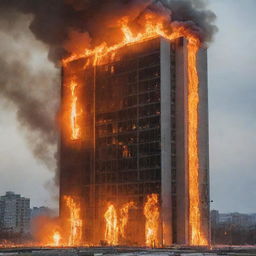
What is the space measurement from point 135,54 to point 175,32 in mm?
8008

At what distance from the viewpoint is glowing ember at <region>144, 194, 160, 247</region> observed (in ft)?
317

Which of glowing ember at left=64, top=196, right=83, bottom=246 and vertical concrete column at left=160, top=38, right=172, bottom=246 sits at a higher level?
vertical concrete column at left=160, top=38, right=172, bottom=246

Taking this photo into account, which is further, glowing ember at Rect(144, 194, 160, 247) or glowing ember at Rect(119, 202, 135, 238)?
glowing ember at Rect(119, 202, 135, 238)

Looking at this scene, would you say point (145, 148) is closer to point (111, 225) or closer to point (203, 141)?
point (203, 141)

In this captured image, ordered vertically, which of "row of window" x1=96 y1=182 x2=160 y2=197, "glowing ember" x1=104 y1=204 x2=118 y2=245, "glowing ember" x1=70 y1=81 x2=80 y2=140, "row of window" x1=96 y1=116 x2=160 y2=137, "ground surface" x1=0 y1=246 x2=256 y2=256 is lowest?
"ground surface" x1=0 y1=246 x2=256 y2=256

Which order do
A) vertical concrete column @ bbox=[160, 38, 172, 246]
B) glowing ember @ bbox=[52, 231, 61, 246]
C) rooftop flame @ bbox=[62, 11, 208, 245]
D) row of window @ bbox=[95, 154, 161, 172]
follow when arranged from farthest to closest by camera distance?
glowing ember @ bbox=[52, 231, 61, 246], rooftop flame @ bbox=[62, 11, 208, 245], row of window @ bbox=[95, 154, 161, 172], vertical concrete column @ bbox=[160, 38, 172, 246]

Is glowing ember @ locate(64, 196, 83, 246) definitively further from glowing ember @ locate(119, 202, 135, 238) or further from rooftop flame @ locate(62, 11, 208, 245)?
glowing ember @ locate(119, 202, 135, 238)

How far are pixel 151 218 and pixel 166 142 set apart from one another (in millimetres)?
12579

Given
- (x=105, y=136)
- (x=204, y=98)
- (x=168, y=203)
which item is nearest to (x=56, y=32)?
(x=105, y=136)

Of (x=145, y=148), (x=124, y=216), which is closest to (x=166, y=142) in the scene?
(x=145, y=148)

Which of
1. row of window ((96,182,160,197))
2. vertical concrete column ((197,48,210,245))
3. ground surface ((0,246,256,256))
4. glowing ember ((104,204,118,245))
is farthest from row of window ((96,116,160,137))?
ground surface ((0,246,256,256))

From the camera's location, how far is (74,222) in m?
110

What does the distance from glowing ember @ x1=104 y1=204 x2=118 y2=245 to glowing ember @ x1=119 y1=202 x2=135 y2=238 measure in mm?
1405

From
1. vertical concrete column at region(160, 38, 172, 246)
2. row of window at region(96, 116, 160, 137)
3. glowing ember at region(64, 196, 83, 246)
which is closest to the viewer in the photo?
vertical concrete column at region(160, 38, 172, 246)
